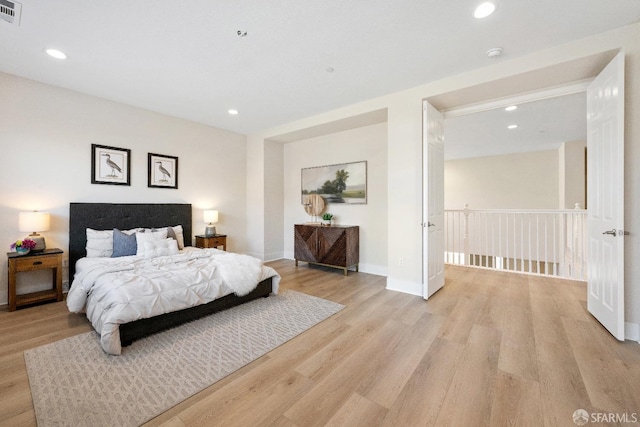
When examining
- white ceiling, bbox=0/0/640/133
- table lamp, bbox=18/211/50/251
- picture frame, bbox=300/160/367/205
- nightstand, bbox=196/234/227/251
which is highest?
white ceiling, bbox=0/0/640/133

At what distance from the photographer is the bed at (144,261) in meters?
2.35

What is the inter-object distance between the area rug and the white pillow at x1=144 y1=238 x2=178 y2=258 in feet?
3.88

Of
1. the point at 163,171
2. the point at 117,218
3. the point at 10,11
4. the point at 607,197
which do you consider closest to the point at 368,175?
the point at 607,197

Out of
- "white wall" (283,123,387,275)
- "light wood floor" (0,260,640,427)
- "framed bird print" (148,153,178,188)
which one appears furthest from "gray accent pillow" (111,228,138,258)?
"white wall" (283,123,387,275)

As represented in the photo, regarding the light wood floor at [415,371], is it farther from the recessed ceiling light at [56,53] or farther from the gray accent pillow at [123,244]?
the recessed ceiling light at [56,53]

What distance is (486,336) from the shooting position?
93.3 inches

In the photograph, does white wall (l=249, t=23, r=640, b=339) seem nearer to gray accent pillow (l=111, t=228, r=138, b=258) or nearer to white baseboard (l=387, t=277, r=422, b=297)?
white baseboard (l=387, t=277, r=422, b=297)

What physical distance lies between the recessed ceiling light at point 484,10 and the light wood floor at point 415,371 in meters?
2.77

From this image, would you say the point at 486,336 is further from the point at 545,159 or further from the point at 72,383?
the point at 545,159

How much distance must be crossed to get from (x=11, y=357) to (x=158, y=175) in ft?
9.87

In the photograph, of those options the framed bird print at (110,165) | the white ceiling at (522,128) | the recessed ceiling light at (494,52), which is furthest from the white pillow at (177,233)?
the white ceiling at (522,128)

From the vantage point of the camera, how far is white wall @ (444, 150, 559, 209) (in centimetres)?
668

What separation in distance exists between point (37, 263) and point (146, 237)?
1096mm

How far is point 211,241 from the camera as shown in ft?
15.5
